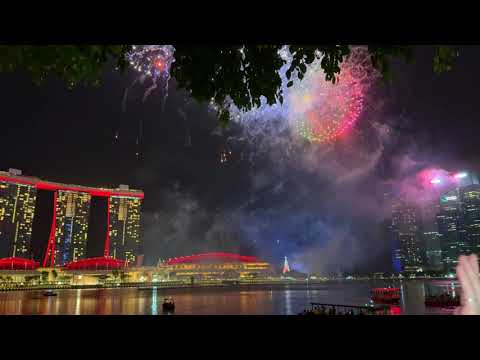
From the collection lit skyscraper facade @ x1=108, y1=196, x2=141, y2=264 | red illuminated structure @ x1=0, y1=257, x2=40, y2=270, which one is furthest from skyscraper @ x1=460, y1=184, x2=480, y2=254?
lit skyscraper facade @ x1=108, y1=196, x2=141, y2=264

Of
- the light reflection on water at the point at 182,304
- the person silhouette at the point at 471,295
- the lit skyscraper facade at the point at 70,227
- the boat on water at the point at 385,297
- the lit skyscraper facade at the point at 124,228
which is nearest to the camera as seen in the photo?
the light reflection on water at the point at 182,304

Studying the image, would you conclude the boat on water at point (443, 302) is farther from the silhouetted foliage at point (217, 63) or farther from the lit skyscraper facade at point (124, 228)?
the lit skyscraper facade at point (124, 228)

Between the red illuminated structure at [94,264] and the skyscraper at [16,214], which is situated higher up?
the skyscraper at [16,214]

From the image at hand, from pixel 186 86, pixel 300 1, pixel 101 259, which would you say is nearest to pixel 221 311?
pixel 186 86

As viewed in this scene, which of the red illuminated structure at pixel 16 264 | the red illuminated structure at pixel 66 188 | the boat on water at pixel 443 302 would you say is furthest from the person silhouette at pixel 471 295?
the red illuminated structure at pixel 66 188

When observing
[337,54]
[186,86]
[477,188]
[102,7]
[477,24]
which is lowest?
[477,24]

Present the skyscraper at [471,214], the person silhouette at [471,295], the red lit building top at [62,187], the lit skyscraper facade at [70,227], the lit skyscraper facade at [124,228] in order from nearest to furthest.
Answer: the person silhouette at [471,295] < the skyscraper at [471,214] < the red lit building top at [62,187] < the lit skyscraper facade at [70,227] < the lit skyscraper facade at [124,228]
